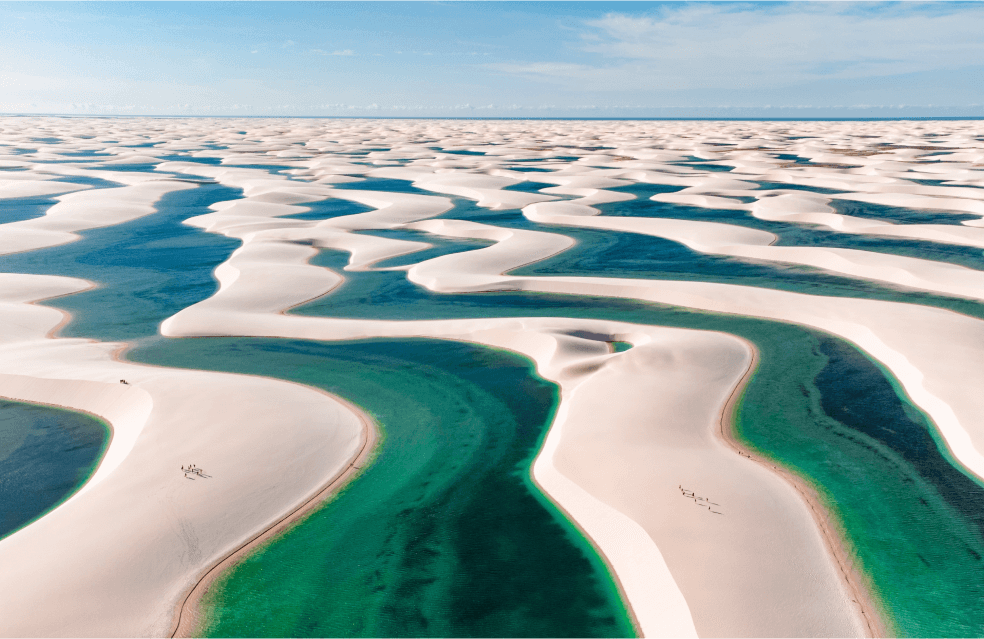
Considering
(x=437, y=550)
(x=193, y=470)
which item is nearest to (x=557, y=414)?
(x=437, y=550)

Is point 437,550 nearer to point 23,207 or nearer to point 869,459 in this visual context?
point 869,459

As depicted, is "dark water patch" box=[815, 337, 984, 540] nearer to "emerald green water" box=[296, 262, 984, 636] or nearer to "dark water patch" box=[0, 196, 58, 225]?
"emerald green water" box=[296, 262, 984, 636]

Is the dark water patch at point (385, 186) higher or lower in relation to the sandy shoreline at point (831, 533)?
lower

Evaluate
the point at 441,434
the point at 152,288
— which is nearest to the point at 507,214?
the point at 152,288

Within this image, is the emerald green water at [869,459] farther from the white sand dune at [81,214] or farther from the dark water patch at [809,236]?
the white sand dune at [81,214]

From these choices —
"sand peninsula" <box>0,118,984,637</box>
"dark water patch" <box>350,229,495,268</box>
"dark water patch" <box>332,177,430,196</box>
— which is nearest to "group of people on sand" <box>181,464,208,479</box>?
"sand peninsula" <box>0,118,984,637</box>

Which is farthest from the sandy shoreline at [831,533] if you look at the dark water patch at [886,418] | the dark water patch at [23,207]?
the dark water patch at [23,207]
